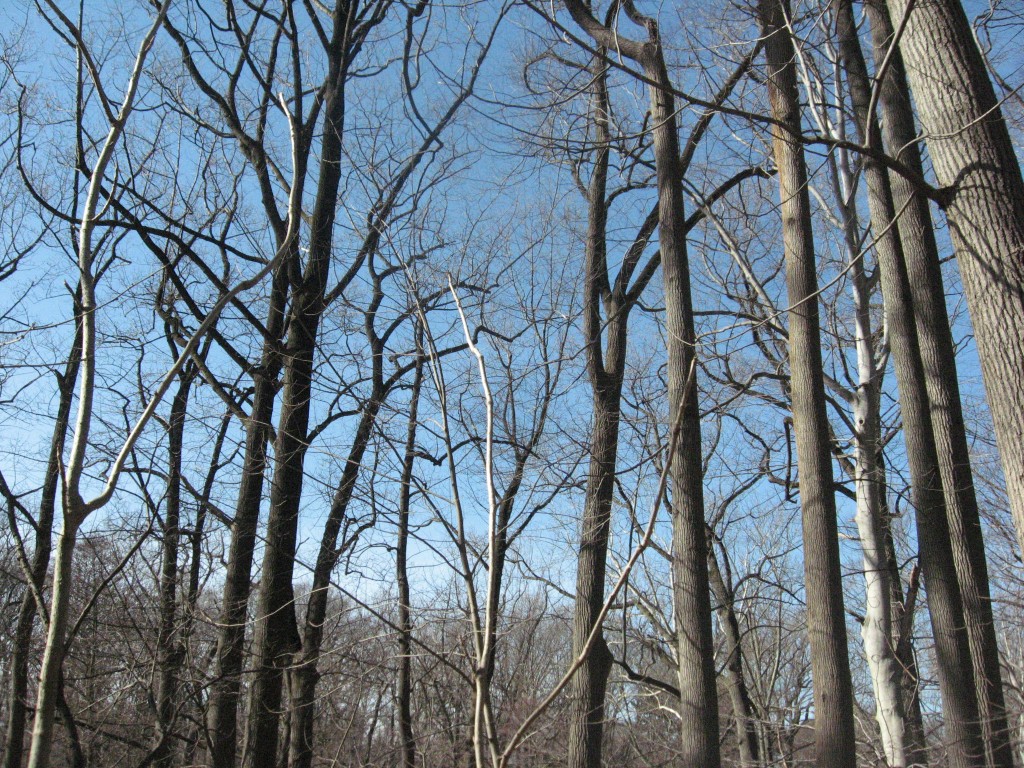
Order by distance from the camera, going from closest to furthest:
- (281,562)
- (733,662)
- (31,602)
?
(281,562)
(31,602)
(733,662)

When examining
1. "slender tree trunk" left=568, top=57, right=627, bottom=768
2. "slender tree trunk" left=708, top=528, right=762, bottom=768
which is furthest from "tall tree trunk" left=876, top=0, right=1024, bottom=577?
"slender tree trunk" left=708, top=528, right=762, bottom=768

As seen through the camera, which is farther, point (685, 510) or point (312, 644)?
point (312, 644)

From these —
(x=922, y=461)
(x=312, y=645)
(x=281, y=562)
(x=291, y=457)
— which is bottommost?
(x=312, y=645)

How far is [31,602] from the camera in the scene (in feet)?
29.1

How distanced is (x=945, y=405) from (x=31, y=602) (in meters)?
9.98

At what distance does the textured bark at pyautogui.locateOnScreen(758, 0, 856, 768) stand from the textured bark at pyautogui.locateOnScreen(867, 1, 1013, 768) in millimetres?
902

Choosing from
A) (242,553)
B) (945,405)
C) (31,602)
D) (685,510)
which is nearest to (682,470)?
(685,510)

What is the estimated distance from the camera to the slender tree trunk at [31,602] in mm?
7637

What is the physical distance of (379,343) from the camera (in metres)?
8.90

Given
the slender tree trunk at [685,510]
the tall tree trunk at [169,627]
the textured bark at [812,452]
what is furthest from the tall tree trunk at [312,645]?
the textured bark at [812,452]

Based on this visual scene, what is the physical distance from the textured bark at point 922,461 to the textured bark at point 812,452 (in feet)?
2.06

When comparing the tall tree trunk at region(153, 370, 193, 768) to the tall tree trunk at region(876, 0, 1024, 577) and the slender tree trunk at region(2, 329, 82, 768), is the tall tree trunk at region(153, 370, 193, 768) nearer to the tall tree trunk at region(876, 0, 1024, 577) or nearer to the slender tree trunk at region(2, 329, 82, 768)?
the slender tree trunk at region(2, 329, 82, 768)

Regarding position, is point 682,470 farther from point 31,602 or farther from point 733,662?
point 733,662

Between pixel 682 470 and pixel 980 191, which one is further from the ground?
pixel 980 191
